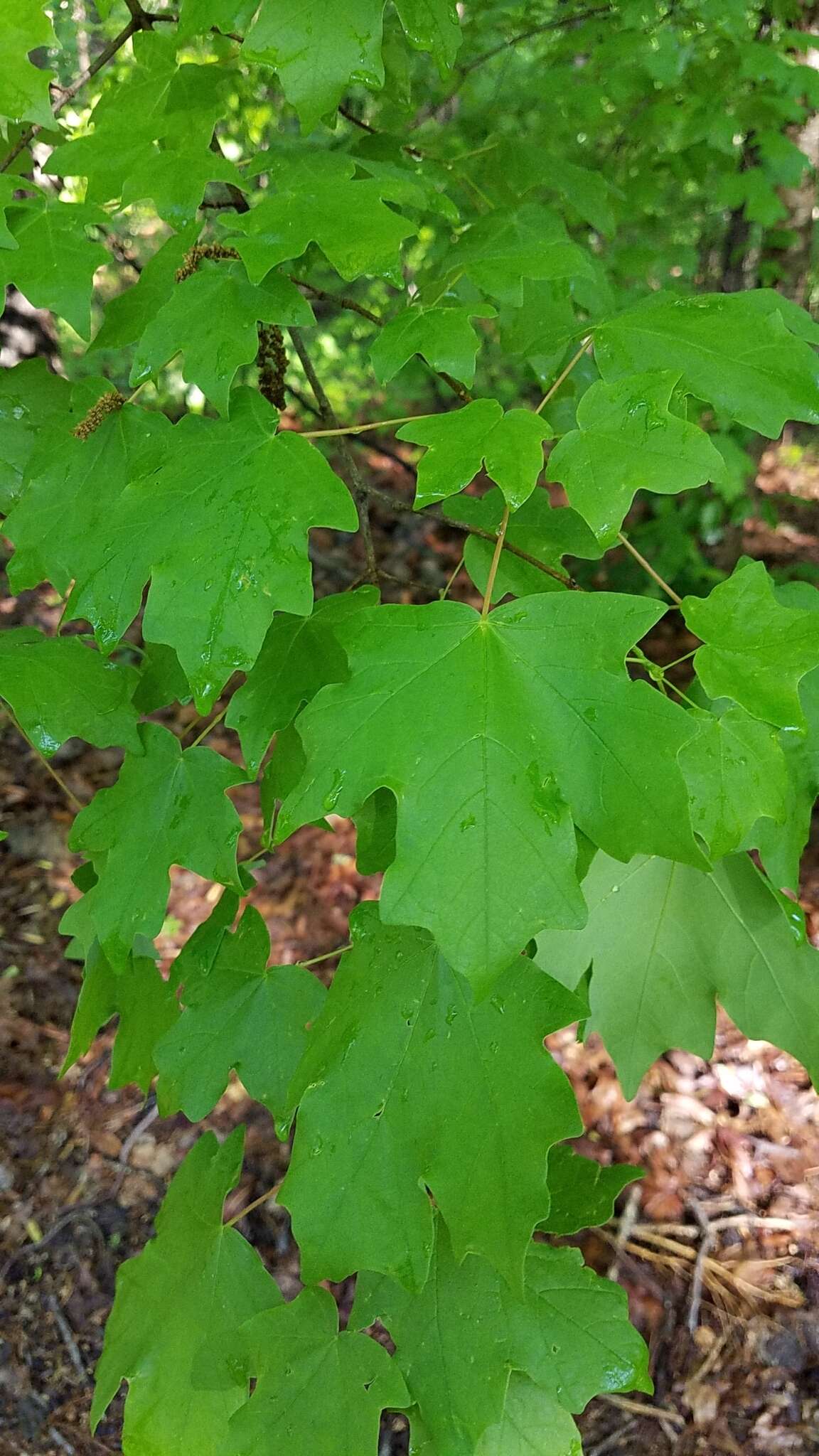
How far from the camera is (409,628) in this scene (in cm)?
123

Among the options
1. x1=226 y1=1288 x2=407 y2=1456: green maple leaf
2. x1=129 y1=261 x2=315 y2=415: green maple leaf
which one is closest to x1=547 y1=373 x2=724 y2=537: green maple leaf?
x1=129 y1=261 x2=315 y2=415: green maple leaf

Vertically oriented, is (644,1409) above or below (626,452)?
below

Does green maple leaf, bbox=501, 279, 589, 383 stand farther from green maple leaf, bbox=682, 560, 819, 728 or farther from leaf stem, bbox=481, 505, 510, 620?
green maple leaf, bbox=682, 560, 819, 728

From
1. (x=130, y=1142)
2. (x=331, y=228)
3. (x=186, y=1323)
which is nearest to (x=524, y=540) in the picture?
(x=331, y=228)

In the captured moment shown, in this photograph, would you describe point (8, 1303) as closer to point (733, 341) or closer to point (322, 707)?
point (322, 707)

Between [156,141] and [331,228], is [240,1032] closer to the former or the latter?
[331,228]

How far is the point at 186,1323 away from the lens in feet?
5.35

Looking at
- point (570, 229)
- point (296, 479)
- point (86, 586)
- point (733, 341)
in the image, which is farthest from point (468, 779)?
point (570, 229)

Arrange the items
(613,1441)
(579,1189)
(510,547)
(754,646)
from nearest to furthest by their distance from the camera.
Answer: (754,646) < (510,547) < (579,1189) < (613,1441)

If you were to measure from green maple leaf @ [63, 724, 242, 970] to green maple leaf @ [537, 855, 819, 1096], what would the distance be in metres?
0.59

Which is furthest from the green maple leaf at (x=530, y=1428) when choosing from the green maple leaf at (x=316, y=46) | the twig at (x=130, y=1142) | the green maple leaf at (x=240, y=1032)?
the green maple leaf at (x=316, y=46)

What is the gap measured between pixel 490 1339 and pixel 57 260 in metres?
1.76

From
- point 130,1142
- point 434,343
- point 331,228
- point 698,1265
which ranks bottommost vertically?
point 130,1142

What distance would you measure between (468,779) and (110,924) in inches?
28.1
